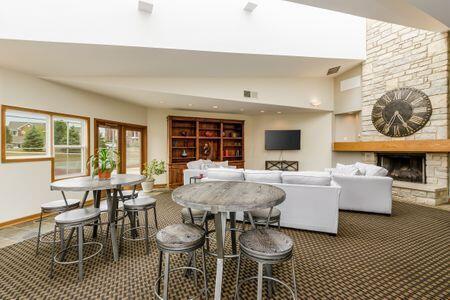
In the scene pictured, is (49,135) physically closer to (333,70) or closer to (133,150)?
(133,150)

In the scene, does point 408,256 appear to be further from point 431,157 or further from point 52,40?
point 52,40

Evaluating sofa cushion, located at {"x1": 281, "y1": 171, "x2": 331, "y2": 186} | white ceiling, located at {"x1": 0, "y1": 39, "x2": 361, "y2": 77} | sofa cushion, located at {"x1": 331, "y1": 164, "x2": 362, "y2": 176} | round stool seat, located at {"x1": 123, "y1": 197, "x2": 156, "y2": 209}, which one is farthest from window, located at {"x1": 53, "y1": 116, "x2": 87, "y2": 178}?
sofa cushion, located at {"x1": 331, "y1": 164, "x2": 362, "y2": 176}

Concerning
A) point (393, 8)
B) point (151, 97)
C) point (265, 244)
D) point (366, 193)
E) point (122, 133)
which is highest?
point (393, 8)

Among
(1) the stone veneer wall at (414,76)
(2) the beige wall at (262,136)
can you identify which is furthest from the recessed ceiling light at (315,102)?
(1) the stone veneer wall at (414,76)

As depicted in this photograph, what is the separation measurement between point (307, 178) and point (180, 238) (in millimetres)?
2268

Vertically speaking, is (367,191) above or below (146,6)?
below

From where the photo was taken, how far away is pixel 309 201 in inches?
128

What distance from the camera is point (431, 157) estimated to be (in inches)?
196

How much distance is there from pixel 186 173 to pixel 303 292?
13.2 ft

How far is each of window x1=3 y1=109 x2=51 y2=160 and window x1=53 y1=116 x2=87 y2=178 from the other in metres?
0.18

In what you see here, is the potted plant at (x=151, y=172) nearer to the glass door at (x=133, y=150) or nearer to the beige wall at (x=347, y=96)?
the glass door at (x=133, y=150)

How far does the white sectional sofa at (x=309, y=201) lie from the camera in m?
3.12

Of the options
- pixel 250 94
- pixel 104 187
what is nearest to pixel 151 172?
pixel 250 94

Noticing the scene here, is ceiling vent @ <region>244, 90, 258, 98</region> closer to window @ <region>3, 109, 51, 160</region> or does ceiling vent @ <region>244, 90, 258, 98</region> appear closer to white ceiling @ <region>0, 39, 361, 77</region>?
white ceiling @ <region>0, 39, 361, 77</region>
